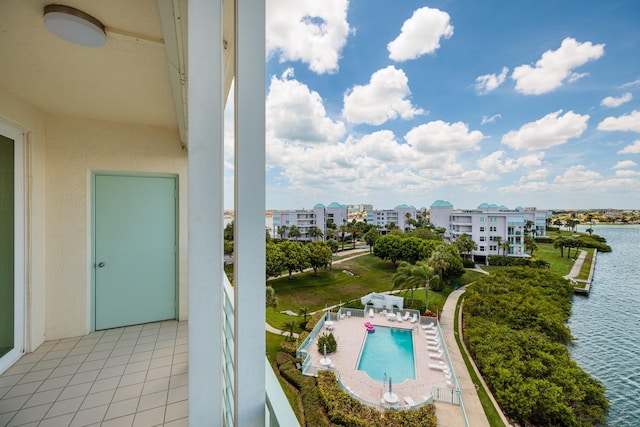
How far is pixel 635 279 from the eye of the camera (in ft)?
36.9

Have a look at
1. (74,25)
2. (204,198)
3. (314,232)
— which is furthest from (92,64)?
(314,232)

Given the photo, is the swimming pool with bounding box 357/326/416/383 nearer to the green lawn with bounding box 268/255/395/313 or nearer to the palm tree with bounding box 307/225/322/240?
the green lawn with bounding box 268/255/395/313

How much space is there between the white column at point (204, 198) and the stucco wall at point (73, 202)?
2.13m

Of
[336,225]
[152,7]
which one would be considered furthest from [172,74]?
[336,225]

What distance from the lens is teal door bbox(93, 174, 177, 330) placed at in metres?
2.17

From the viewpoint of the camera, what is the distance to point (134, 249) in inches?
88.3

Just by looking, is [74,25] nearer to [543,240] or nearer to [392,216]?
[543,240]

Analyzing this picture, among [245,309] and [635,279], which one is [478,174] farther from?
[245,309]

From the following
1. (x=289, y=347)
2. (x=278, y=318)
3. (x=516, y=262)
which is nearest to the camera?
(x=289, y=347)

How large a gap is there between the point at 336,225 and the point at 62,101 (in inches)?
915

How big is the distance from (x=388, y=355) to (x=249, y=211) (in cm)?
943

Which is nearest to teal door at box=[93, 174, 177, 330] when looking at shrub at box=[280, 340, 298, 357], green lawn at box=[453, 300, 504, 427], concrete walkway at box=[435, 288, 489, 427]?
shrub at box=[280, 340, 298, 357]

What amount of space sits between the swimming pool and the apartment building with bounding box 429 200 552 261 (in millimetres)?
11843

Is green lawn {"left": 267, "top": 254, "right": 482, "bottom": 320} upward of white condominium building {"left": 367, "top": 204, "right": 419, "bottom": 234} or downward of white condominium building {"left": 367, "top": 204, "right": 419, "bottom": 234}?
downward
